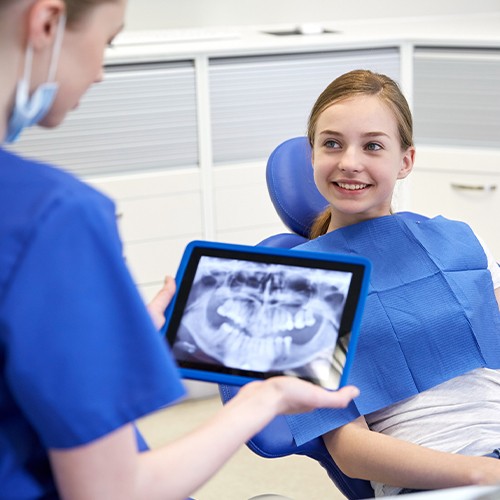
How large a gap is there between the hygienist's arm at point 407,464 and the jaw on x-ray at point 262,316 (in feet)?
0.96

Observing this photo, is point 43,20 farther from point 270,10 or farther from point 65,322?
point 270,10

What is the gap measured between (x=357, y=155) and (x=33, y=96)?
78 cm

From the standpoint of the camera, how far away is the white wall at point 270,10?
10.2 ft

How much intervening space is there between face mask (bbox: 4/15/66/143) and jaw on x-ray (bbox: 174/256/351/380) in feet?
1.27

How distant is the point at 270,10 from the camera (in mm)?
3240

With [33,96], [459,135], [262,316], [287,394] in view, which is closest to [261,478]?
[459,135]

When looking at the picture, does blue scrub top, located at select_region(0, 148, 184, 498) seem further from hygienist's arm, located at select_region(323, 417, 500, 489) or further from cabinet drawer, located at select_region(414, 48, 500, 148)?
cabinet drawer, located at select_region(414, 48, 500, 148)

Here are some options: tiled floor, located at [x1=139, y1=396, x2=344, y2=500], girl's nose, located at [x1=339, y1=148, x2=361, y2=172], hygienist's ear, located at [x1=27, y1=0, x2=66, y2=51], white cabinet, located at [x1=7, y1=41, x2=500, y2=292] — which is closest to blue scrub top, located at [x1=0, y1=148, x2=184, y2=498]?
hygienist's ear, located at [x1=27, y1=0, x2=66, y2=51]

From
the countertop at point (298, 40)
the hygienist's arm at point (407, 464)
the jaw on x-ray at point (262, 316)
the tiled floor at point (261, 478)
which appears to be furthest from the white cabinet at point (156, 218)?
the jaw on x-ray at point (262, 316)

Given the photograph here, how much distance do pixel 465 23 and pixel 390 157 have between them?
1.80 meters

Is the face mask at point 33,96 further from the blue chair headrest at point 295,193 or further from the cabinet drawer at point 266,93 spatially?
the cabinet drawer at point 266,93

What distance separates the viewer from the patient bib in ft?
4.97

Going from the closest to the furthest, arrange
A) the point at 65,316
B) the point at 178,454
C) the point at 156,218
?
the point at 65,316, the point at 178,454, the point at 156,218

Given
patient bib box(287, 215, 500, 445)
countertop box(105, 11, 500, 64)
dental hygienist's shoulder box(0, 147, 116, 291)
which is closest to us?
dental hygienist's shoulder box(0, 147, 116, 291)
